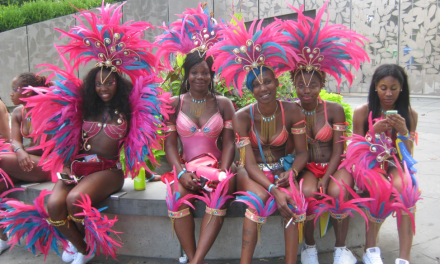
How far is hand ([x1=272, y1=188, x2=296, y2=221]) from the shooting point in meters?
2.61

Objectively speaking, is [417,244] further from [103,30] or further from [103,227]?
[103,30]

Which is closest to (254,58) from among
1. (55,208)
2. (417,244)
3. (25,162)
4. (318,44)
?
(318,44)

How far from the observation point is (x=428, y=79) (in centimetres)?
1208

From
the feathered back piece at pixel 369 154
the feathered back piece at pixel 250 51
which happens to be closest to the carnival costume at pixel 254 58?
the feathered back piece at pixel 250 51

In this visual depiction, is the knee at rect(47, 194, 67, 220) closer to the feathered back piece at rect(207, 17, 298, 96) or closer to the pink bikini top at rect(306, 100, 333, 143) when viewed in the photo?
the feathered back piece at rect(207, 17, 298, 96)

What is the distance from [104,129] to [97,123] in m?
0.09

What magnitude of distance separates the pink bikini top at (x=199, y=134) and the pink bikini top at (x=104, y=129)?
508 millimetres

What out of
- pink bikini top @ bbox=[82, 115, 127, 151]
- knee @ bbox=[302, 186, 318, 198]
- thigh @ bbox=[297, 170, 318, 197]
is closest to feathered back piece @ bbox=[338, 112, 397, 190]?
thigh @ bbox=[297, 170, 318, 197]

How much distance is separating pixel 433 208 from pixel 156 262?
10.2 feet

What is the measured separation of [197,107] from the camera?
11.1 ft

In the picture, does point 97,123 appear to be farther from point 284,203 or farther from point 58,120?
point 284,203

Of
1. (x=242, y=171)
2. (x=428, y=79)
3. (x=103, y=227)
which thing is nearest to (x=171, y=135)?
(x=242, y=171)

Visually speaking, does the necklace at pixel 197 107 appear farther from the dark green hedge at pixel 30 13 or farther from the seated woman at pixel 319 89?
the dark green hedge at pixel 30 13

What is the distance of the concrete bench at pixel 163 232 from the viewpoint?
10.2ft
